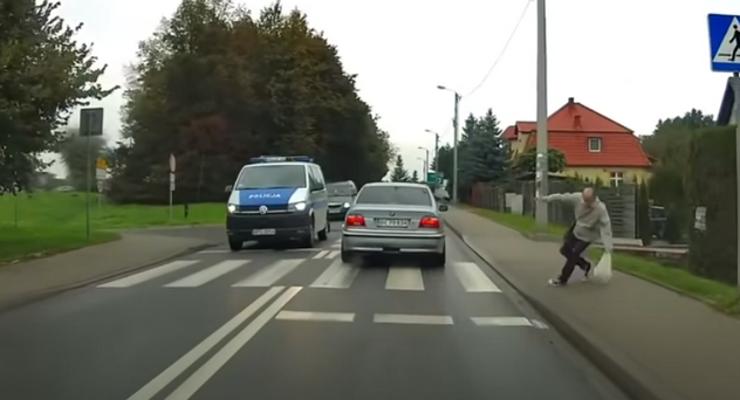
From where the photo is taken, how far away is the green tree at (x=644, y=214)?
30625 mm

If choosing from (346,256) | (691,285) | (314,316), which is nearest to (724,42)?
(691,285)

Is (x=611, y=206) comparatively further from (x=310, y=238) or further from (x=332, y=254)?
(x=332, y=254)

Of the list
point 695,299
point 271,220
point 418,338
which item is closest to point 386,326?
point 418,338

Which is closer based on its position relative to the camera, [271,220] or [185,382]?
[185,382]

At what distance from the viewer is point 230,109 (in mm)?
61375

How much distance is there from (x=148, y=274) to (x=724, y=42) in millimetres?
10024

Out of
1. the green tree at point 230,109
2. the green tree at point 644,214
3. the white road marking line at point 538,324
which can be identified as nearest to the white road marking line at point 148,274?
the white road marking line at point 538,324

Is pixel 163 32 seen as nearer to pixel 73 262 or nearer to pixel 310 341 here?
pixel 73 262

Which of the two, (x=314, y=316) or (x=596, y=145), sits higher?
(x=596, y=145)

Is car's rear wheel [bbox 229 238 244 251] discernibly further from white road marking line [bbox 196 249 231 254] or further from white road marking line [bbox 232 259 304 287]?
white road marking line [bbox 232 259 304 287]

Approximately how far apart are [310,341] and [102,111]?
1215 cm

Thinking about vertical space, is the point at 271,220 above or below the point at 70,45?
below

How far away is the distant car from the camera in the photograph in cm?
3738

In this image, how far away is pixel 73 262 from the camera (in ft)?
55.2
